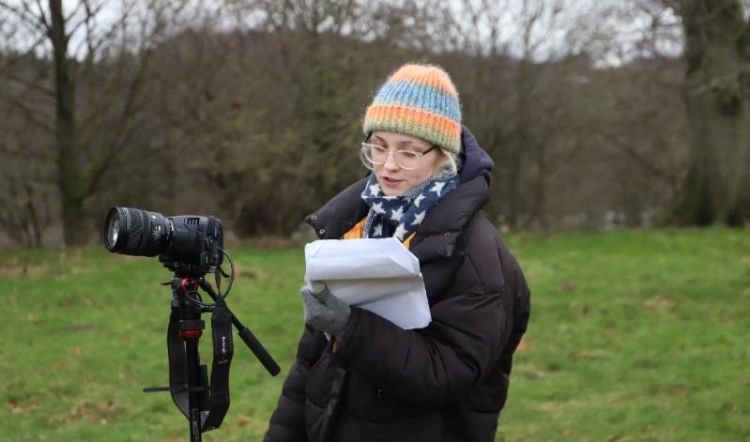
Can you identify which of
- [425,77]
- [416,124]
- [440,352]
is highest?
[425,77]

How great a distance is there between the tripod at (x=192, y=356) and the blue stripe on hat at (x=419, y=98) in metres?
0.74

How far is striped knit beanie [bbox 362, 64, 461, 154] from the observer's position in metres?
2.24

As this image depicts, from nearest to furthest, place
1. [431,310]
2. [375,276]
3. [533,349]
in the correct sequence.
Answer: [375,276], [431,310], [533,349]

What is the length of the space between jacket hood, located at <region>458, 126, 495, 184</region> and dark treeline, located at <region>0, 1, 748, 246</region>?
37.5 ft

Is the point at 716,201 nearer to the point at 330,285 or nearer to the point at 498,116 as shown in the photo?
the point at 498,116

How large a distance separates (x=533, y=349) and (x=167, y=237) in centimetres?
510

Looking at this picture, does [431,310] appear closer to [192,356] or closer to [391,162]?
[391,162]

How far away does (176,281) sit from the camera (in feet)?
8.16

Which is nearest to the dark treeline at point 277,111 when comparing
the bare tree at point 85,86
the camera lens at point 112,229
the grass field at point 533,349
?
the bare tree at point 85,86

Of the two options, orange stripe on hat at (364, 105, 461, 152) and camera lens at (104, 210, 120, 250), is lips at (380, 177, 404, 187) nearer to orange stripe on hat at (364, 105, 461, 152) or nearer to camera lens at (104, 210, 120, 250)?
orange stripe on hat at (364, 105, 461, 152)

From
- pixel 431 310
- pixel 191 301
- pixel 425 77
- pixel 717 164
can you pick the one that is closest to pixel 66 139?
pixel 717 164

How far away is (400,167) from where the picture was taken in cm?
225

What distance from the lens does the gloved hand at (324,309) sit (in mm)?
2004

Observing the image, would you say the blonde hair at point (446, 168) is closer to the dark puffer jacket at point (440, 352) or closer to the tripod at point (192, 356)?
the dark puffer jacket at point (440, 352)
